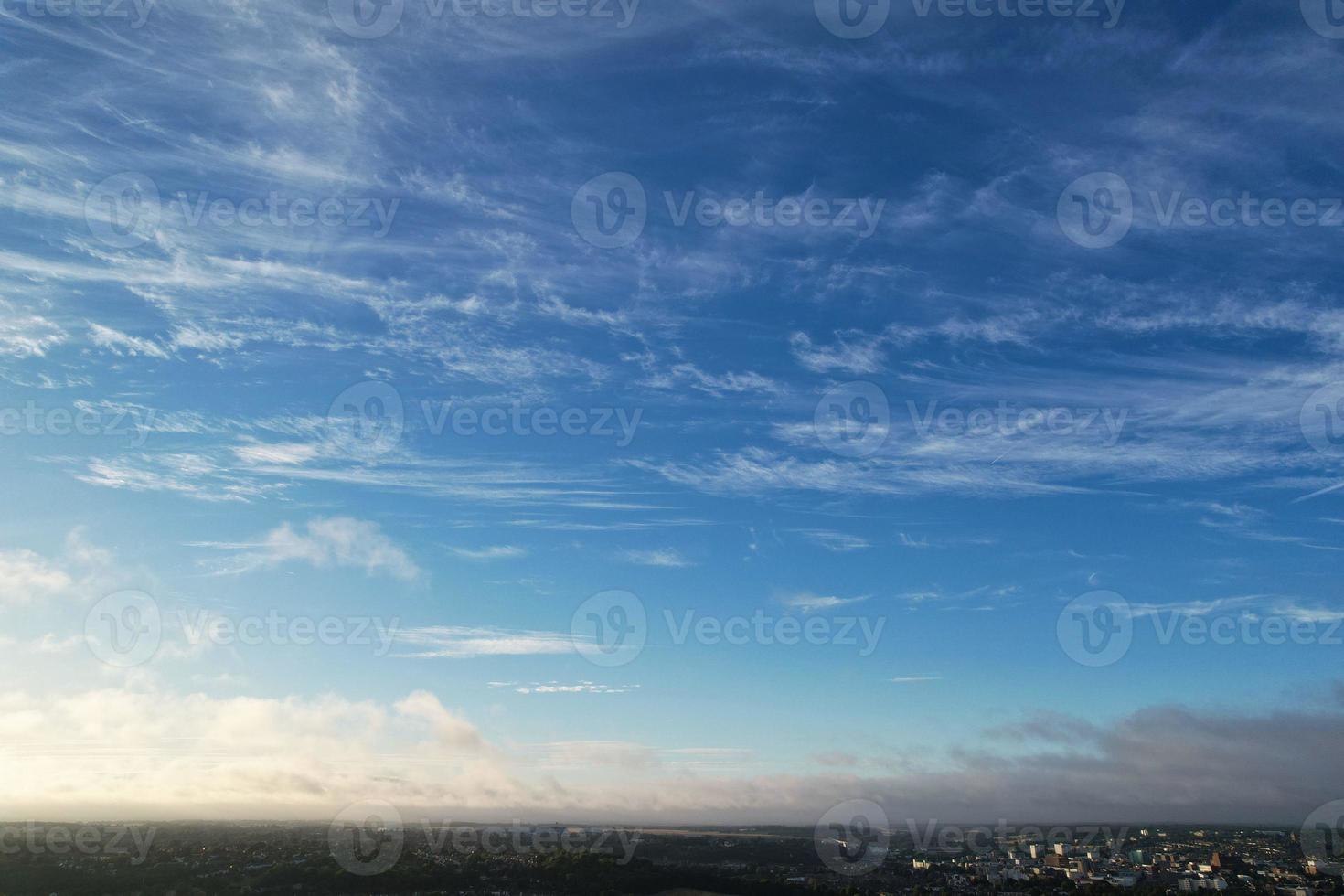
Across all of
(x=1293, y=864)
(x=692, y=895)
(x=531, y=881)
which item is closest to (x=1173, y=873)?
(x=1293, y=864)

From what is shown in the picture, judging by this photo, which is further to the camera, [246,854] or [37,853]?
[246,854]

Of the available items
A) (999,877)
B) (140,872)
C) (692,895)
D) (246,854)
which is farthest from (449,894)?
(999,877)

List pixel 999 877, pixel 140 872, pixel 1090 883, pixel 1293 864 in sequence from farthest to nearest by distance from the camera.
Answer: pixel 1293 864
pixel 999 877
pixel 1090 883
pixel 140 872

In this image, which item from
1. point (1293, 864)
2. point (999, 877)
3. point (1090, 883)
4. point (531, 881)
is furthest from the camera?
point (1293, 864)

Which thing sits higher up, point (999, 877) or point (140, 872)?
point (140, 872)

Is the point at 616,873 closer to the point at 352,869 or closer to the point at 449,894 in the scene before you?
the point at 449,894

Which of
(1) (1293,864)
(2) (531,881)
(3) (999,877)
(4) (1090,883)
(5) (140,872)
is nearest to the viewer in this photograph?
(5) (140,872)

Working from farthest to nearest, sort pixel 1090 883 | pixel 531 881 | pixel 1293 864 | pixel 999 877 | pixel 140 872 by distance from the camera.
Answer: pixel 1293 864 < pixel 999 877 < pixel 1090 883 < pixel 531 881 < pixel 140 872

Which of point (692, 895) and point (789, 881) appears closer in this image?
point (692, 895)

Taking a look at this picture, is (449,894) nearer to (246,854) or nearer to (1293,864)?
(246,854)
